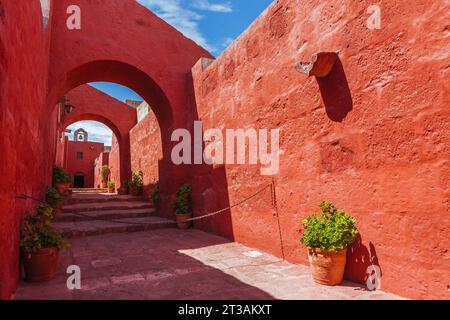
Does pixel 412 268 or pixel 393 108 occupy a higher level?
pixel 393 108

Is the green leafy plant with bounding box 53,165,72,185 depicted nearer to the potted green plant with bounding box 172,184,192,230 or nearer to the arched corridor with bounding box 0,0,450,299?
the arched corridor with bounding box 0,0,450,299

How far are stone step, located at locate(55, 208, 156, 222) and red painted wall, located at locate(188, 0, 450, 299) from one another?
13.6 feet

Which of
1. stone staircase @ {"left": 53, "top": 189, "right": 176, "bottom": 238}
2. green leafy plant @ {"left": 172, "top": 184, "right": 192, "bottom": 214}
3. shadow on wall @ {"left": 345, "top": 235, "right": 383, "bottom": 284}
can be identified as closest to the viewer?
shadow on wall @ {"left": 345, "top": 235, "right": 383, "bottom": 284}

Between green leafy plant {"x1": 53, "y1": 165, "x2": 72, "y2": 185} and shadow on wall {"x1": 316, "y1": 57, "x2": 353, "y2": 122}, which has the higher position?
shadow on wall {"x1": 316, "y1": 57, "x2": 353, "y2": 122}

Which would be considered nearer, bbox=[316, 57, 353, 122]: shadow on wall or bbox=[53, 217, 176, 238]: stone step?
bbox=[316, 57, 353, 122]: shadow on wall

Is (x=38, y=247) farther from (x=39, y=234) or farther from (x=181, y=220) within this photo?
(x=181, y=220)

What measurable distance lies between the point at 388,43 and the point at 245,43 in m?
2.87

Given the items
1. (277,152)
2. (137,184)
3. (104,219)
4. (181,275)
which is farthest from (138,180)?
(181,275)

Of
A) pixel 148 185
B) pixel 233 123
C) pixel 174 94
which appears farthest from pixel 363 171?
pixel 148 185

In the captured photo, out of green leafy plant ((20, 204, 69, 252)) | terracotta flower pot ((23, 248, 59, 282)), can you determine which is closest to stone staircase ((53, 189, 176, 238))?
green leafy plant ((20, 204, 69, 252))

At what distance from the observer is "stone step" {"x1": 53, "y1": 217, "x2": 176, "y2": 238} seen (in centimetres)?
613

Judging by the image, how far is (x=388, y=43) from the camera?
9.72 feet

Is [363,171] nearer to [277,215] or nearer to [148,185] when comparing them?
[277,215]

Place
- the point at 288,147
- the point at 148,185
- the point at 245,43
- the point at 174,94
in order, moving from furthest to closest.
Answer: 1. the point at 148,185
2. the point at 174,94
3. the point at 245,43
4. the point at 288,147
